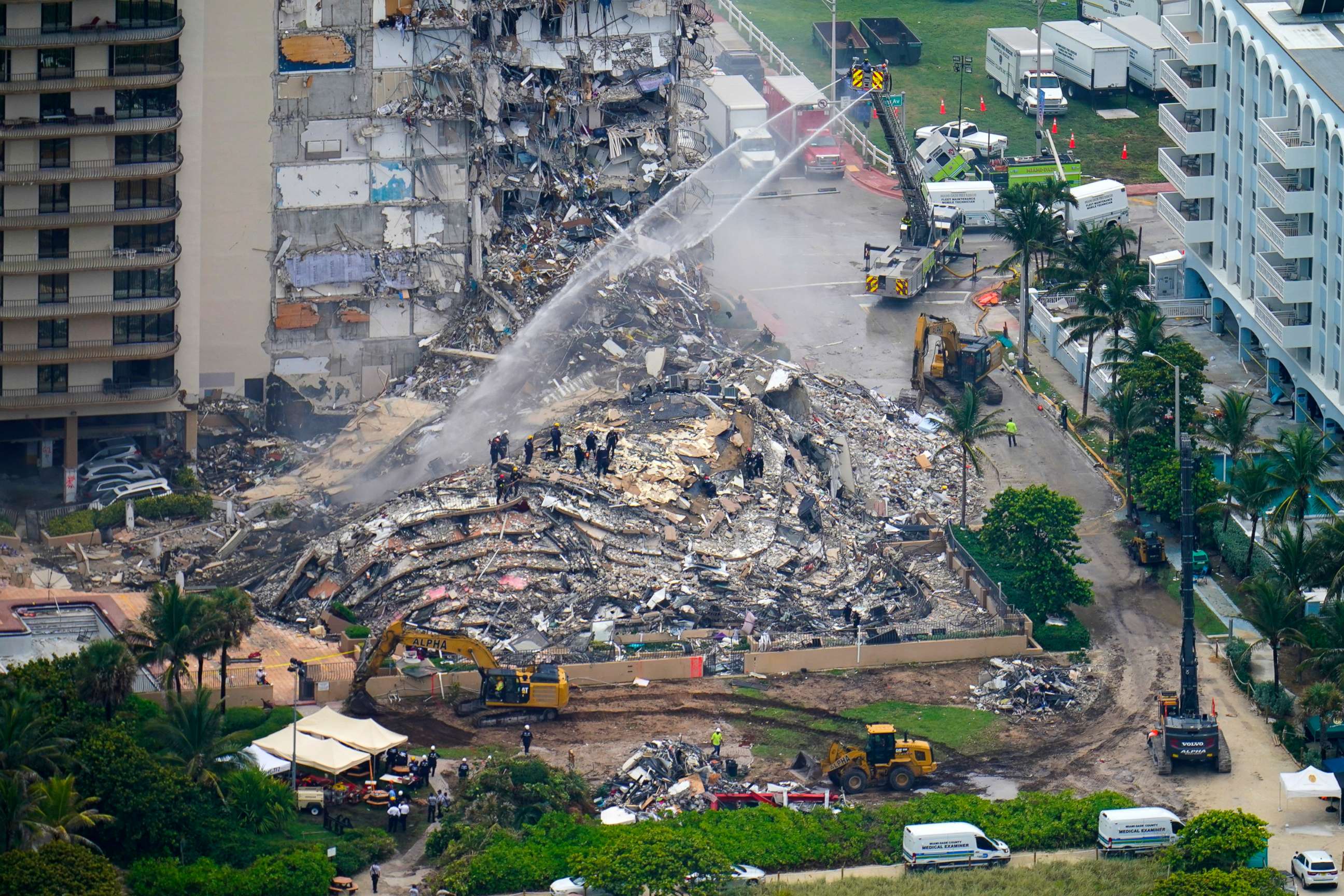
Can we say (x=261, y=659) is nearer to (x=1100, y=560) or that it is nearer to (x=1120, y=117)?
(x=1100, y=560)

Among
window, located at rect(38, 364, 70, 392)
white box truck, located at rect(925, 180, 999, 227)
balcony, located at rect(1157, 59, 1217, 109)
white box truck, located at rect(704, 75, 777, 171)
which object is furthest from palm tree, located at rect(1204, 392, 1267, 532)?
window, located at rect(38, 364, 70, 392)

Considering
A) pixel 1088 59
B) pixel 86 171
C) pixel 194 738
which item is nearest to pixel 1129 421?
pixel 194 738

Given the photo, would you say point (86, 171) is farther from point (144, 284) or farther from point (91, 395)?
point (91, 395)

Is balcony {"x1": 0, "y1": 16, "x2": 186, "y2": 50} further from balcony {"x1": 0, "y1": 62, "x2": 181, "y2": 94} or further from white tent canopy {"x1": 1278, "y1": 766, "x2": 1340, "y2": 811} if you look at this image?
white tent canopy {"x1": 1278, "y1": 766, "x2": 1340, "y2": 811}

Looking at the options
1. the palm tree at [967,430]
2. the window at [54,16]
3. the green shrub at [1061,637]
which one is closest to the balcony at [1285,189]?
the palm tree at [967,430]

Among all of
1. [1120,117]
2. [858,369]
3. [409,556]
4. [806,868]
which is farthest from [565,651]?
[1120,117]

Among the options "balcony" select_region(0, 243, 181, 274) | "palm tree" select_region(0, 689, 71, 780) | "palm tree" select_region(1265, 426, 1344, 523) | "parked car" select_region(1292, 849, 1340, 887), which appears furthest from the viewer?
"balcony" select_region(0, 243, 181, 274)
